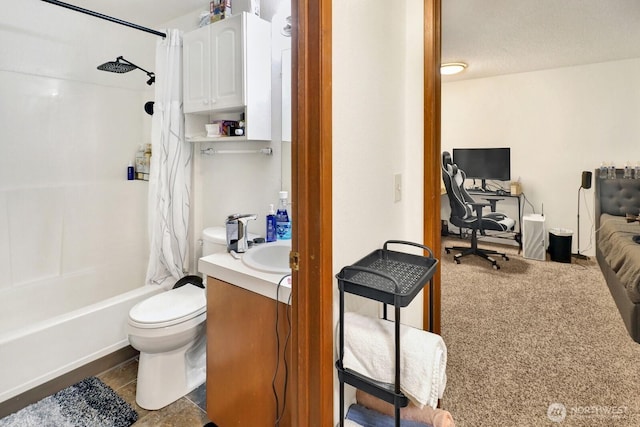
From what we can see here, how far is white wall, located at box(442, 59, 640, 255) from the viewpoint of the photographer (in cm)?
386

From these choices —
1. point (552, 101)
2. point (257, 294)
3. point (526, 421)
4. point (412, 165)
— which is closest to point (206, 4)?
point (412, 165)

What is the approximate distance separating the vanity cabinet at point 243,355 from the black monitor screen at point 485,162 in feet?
13.6

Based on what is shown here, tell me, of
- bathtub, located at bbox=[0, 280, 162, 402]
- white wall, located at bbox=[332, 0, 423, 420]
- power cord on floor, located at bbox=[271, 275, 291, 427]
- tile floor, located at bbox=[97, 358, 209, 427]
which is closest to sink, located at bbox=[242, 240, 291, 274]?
power cord on floor, located at bbox=[271, 275, 291, 427]

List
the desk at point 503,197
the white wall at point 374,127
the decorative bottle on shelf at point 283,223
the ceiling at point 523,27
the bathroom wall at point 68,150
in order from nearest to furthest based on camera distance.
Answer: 1. the white wall at point 374,127
2. the decorative bottle on shelf at point 283,223
3. the bathroom wall at point 68,150
4. the ceiling at point 523,27
5. the desk at point 503,197

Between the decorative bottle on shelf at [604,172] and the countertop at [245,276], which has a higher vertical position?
the decorative bottle on shelf at [604,172]

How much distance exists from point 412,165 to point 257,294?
892mm

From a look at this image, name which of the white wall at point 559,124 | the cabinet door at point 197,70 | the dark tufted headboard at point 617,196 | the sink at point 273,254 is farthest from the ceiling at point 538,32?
the sink at point 273,254

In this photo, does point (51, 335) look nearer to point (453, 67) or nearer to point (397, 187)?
point (397, 187)

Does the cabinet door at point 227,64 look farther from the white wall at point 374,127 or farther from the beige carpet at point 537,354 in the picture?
the beige carpet at point 537,354

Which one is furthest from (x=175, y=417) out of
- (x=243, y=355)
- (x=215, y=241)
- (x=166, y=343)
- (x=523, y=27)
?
(x=523, y=27)

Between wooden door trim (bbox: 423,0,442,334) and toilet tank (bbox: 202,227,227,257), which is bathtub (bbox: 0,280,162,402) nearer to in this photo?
toilet tank (bbox: 202,227,227,257)

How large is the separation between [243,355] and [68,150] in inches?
85.2

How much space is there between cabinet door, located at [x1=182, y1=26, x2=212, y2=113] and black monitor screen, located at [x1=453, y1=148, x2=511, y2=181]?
3747mm

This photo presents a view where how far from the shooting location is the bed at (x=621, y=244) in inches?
89.2
